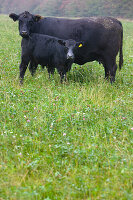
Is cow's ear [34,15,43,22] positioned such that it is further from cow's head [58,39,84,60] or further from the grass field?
the grass field

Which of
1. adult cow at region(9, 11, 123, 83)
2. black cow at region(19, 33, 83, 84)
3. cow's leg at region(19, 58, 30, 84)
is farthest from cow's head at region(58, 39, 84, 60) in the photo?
cow's leg at region(19, 58, 30, 84)

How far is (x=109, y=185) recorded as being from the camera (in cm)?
352

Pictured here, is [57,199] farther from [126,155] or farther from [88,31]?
[88,31]

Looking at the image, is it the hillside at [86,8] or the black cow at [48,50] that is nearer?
the black cow at [48,50]

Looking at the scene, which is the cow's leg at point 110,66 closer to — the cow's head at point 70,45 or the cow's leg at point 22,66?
the cow's head at point 70,45

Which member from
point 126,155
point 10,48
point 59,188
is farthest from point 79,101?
point 10,48

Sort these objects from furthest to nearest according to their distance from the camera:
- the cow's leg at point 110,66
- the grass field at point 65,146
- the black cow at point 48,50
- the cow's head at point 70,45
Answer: the cow's leg at point 110,66, the black cow at point 48,50, the cow's head at point 70,45, the grass field at point 65,146

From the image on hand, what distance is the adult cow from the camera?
8742mm

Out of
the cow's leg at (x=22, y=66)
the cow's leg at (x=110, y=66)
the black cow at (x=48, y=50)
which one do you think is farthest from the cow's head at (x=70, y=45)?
the cow's leg at (x=22, y=66)

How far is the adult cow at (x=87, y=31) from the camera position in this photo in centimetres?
874

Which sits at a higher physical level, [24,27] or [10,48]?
[24,27]

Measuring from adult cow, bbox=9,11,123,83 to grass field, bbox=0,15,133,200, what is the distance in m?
1.95

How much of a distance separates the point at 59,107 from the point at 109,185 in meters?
2.76

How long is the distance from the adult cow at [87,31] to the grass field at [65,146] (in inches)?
76.6
